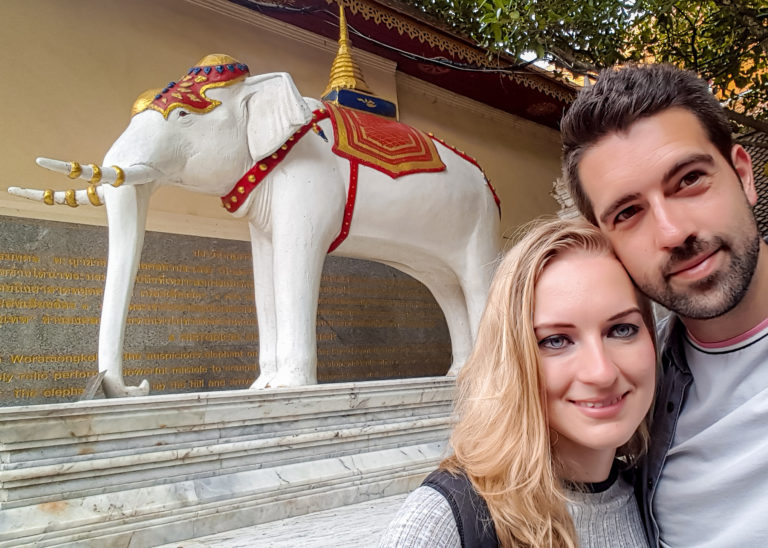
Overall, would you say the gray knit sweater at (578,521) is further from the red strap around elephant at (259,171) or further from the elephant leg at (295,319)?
the red strap around elephant at (259,171)

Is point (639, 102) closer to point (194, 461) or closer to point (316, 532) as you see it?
point (316, 532)

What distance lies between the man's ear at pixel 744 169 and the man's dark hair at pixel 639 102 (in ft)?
0.07

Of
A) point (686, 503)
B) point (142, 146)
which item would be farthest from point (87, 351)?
point (686, 503)

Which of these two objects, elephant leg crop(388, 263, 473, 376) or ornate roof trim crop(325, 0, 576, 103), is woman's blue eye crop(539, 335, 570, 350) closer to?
elephant leg crop(388, 263, 473, 376)

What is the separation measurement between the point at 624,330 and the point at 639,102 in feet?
1.38

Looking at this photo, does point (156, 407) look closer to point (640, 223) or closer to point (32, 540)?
point (32, 540)

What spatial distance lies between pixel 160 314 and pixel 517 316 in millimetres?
2323

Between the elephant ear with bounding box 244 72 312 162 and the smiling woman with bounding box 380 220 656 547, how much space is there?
1.35m

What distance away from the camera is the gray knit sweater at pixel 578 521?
25.8 inches

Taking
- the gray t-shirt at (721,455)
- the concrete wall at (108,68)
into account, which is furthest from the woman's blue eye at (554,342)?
the concrete wall at (108,68)

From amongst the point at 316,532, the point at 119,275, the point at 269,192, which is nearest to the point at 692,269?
the point at 316,532

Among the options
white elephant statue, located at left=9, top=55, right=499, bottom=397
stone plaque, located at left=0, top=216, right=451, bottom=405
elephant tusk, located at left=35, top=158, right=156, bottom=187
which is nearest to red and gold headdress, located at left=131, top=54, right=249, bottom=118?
A: white elephant statue, located at left=9, top=55, right=499, bottom=397

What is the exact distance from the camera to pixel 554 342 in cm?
83

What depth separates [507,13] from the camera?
2.53 meters
